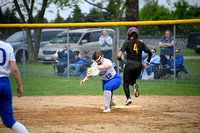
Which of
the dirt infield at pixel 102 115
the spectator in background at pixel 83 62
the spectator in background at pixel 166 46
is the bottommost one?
the dirt infield at pixel 102 115

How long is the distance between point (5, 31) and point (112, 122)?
9861 millimetres

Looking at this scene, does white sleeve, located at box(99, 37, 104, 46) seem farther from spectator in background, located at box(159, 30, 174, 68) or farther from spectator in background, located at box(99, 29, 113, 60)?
spectator in background, located at box(159, 30, 174, 68)

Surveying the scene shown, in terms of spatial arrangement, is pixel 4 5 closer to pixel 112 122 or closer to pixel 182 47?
pixel 182 47

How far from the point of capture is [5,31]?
1470cm

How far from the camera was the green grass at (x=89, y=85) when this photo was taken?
11.3 m

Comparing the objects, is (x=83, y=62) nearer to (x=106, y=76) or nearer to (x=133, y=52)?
(x=106, y=76)

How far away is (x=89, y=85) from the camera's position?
520 inches

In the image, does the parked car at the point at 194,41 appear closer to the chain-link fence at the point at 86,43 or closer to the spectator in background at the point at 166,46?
the chain-link fence at the point at 86,43

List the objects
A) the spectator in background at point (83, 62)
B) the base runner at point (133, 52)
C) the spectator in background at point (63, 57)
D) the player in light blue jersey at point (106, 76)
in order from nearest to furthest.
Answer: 1. the player in light blue jersey at point (106, 76)
2. the base runner at point (133, 52)
3. the spectator in background at point (83, 62)
4. the spectator in background at point (63, 57)

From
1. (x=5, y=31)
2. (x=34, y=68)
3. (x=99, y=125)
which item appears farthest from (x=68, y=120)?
(x=5, y=31)

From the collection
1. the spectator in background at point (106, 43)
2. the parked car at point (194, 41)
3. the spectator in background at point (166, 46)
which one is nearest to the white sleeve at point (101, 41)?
the spectator in background at point (106, 43)

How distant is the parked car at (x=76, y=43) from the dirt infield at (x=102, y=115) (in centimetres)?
370

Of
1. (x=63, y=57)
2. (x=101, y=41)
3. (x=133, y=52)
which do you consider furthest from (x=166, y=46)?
(x=133, y=52)

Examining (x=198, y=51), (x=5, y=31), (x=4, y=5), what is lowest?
(x=198, y=51)
